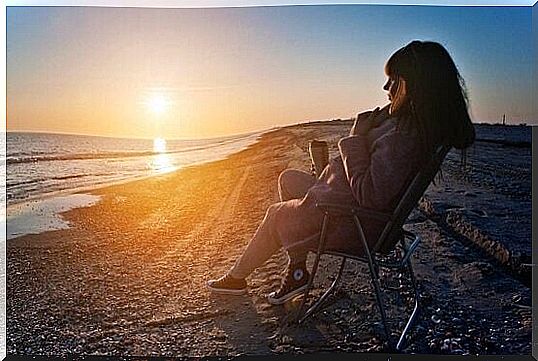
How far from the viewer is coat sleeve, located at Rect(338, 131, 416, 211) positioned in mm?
4293

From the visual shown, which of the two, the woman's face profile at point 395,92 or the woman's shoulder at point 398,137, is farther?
the woman's face profile at point 395,92

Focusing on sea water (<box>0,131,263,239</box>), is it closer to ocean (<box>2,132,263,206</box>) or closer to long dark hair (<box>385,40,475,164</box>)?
ocean (<box>2,132,263,206</box>)

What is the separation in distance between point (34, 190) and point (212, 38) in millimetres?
1370

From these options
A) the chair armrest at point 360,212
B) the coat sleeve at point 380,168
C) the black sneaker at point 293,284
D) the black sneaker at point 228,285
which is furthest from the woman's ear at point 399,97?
the black sneaker at point 228,285

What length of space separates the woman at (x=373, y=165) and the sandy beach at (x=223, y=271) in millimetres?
91

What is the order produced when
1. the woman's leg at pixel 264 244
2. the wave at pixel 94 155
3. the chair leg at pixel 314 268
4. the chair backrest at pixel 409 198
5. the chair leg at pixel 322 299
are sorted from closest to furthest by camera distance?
the chair backrest at pixel 409 198
the chair leg at pixel 314 268
the chair leg at pixel 322 299
the woman's leg at pixel 264 244
the wave at pixel 94 155

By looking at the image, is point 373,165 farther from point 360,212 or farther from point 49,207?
point 49,207

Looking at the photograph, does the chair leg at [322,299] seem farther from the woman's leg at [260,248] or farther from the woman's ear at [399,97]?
the woman's ear at [399,97]

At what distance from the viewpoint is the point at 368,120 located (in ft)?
15.3

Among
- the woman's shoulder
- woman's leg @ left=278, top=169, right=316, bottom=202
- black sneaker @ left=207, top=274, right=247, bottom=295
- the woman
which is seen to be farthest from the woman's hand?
black sneaker @ left=207, top=274, right=247, bottom=295

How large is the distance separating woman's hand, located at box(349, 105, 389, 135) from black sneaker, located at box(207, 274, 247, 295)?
1052mm

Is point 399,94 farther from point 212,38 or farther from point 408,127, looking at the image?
point 212,38

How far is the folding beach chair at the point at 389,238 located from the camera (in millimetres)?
4312

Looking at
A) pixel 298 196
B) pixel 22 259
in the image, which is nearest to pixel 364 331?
pixel 298 196
